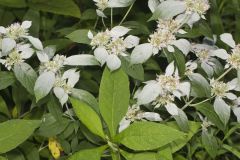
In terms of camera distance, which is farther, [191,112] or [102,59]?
[191,112]

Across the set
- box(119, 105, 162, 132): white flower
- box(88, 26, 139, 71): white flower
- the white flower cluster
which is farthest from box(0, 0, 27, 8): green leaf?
box(119, 105, 162, 132): white flower

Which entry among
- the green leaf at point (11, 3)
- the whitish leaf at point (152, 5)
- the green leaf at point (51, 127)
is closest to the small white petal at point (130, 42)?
the whitish leaf at point (152, 5)

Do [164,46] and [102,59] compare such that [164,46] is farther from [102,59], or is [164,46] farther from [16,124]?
[16,124]

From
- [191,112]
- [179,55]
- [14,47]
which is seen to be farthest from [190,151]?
[14,47]

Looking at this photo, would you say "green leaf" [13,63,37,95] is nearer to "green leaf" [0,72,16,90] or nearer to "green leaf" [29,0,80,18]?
"green leaf" [0,72,16,90]

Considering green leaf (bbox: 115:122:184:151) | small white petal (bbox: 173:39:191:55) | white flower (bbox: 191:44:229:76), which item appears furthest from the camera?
white flower (bbox: 191:44:229:76)

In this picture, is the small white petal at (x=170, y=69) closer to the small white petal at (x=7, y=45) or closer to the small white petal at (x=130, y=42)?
the small white petal at (x=130, y=42)

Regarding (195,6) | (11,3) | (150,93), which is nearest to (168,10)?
(195,6)
